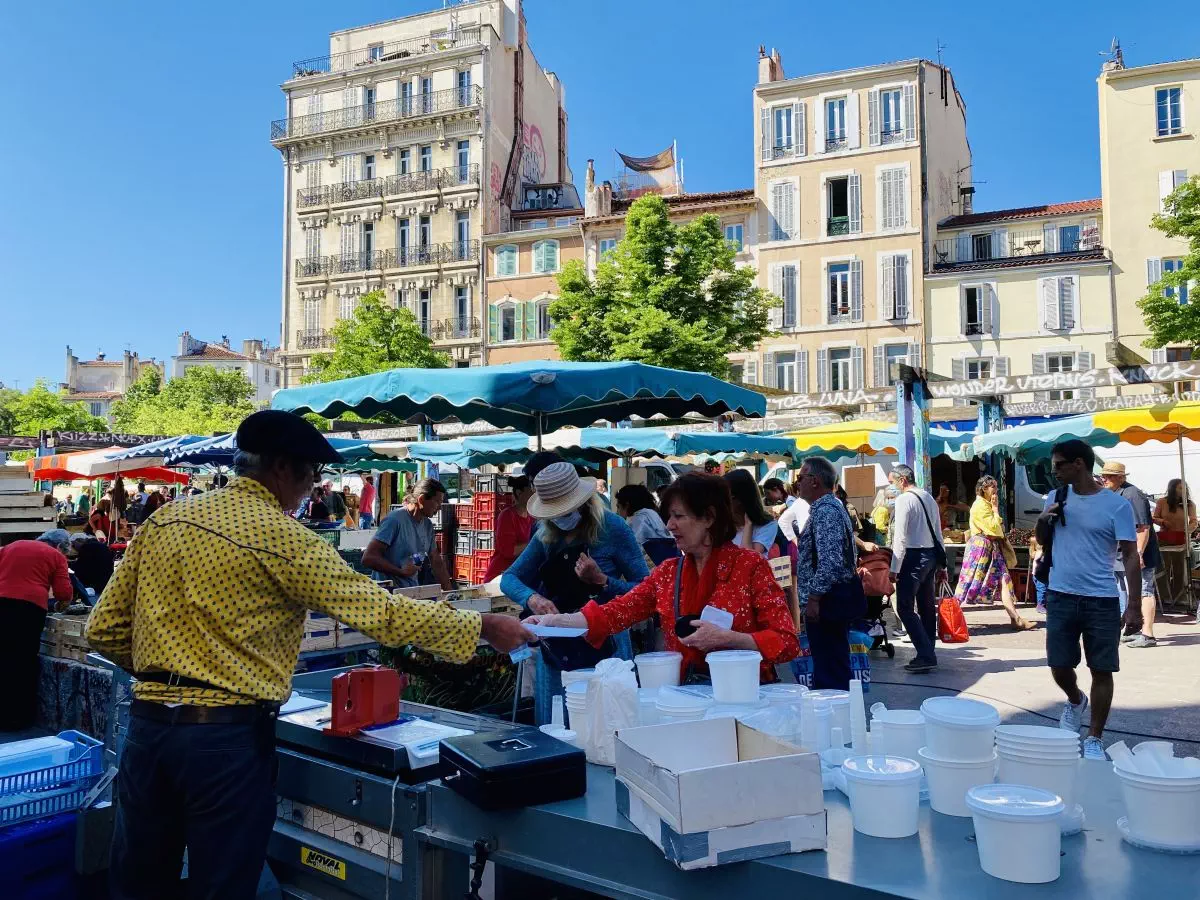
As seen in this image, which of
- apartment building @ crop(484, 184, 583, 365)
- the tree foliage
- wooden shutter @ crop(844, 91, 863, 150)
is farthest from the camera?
the tree foliage

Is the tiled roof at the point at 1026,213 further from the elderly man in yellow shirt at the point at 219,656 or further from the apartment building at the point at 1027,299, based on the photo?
the elderly man in yellow shirt at the point at 219,656

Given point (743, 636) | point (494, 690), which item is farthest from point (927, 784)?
A: point (494, 690)

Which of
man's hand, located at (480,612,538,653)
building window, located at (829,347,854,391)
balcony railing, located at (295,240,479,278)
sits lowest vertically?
man's hand, located at (480,612,538,653)

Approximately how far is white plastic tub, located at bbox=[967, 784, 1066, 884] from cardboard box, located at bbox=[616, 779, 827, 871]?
30cm

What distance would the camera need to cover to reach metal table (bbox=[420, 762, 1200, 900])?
1638 mm

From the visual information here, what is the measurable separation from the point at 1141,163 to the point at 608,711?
3057 centimetres

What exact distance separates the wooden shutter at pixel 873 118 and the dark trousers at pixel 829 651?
87.1 ft

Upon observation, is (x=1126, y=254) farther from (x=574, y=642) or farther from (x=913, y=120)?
(x=574, y=642)

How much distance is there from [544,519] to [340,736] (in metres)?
1.92

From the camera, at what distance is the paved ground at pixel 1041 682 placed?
6035 mm

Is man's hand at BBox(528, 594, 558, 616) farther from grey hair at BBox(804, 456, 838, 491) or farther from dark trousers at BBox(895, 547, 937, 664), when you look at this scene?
dark trousers at BBox(895, 547, 937, 664)

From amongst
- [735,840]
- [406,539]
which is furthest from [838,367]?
[735,840]

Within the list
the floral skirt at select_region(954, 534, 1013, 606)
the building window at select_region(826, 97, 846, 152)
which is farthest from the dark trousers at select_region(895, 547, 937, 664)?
the building window at select_region(826, 97, 846, 152)

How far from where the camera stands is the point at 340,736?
2.61 metres
